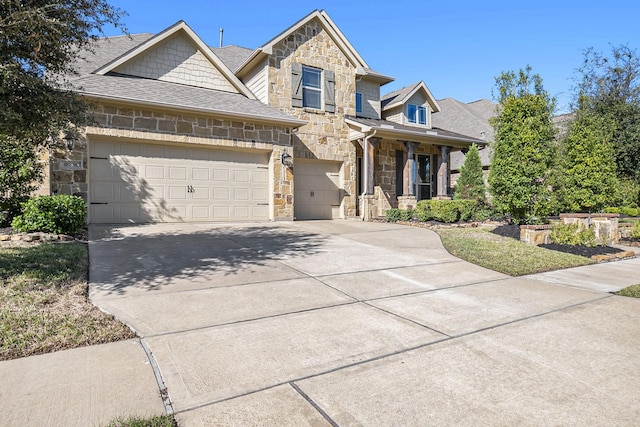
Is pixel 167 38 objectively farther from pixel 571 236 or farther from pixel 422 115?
pixel 571 236

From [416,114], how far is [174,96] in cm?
1098

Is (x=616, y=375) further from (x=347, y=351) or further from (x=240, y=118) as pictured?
(x=240, y=118)

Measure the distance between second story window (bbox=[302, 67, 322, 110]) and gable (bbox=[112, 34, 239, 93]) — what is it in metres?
3.02

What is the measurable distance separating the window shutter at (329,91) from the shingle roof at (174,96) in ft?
8.28

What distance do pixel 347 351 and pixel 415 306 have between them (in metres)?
1.44

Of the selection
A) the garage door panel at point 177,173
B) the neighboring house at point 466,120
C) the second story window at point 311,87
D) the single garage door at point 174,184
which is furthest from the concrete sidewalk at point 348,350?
the neighboring house at point 466,120

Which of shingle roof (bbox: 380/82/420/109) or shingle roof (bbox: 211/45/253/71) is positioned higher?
shingle roof (bbox: 211/45/253/71)

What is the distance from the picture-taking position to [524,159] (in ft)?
30.8

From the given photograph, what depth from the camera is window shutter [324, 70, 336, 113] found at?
14422 mm

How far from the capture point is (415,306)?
164 inches

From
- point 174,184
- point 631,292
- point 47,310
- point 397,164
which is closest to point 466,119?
point 397,164

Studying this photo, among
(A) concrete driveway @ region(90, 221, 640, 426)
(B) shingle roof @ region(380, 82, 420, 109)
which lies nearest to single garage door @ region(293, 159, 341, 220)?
(B) shingle roof @ region(380, 82, 420, 109)

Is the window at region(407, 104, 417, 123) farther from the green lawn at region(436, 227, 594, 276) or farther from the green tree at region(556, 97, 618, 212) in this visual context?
the green lawn at region(436, 227, 594, 276)

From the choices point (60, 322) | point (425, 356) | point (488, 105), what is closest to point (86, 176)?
point (60, 322)
